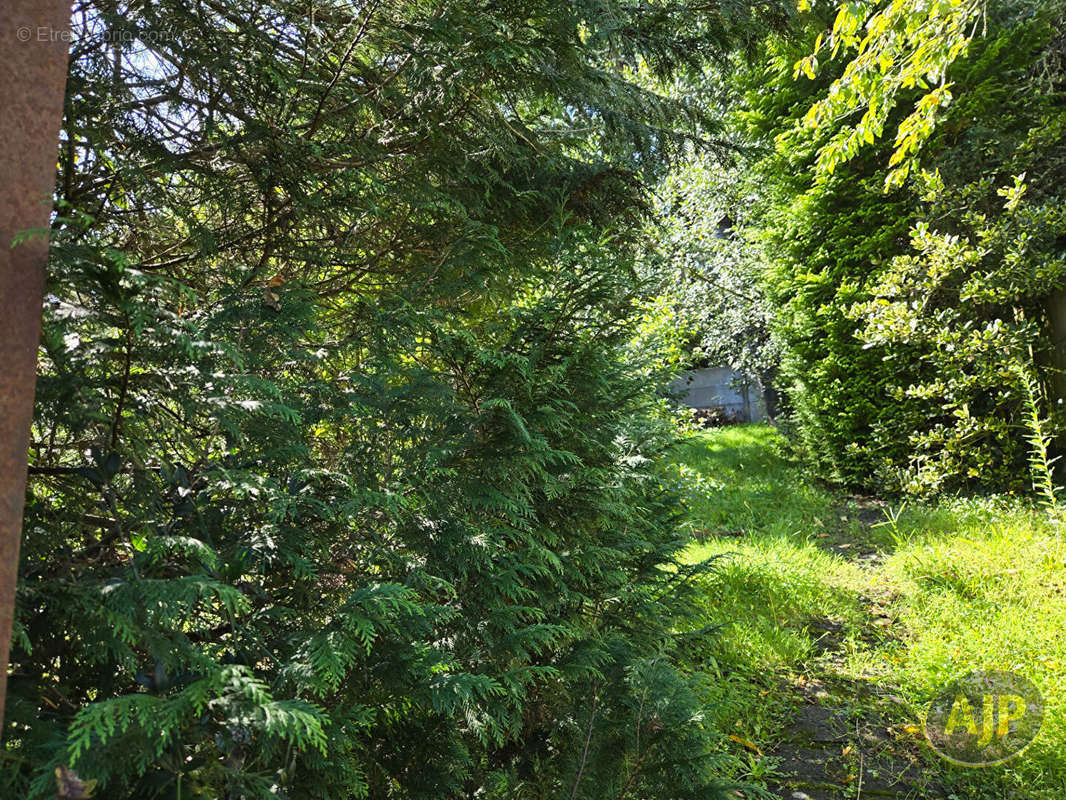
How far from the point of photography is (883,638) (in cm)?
369

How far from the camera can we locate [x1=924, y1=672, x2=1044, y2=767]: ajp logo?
8.37ft

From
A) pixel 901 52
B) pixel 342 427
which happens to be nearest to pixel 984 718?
pixel 342 427

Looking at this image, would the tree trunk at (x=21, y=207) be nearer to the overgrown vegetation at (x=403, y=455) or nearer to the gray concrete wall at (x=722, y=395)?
the overgrown vegetation at (x=403, y=455)

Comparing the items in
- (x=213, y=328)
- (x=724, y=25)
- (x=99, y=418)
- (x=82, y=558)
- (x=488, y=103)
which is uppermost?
(x=724, y=25)

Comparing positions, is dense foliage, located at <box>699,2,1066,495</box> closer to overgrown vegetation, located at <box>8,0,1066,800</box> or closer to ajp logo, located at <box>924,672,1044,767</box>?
overgrown vegetation, located at <box>8,0,1066,800</box>

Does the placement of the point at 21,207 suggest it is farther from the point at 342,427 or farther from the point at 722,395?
the point at 722,395

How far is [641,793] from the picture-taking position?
1.80m

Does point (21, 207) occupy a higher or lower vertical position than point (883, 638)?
higher

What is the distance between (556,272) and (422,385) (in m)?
0.88

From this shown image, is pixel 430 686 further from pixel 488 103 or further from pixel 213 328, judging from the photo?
pixel 488 103

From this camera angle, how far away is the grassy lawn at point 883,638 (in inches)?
102

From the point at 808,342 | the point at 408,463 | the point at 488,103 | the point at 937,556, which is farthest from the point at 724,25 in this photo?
the point at 808,342

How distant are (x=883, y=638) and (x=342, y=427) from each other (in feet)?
11.1

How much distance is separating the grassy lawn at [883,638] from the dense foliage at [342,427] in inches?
28.5
